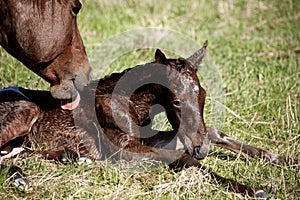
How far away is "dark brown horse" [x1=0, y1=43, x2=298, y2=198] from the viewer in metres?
5.20

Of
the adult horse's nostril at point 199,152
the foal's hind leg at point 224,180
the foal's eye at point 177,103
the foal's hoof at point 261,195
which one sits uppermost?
the foal's eye at point 177,103

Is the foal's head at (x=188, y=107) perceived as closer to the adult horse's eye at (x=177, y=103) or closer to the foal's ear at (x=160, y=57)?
the adult horse's eye at (x=177, y=103)

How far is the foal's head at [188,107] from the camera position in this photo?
5148 millimetres

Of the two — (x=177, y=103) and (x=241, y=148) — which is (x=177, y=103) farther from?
(x=241, y=148)

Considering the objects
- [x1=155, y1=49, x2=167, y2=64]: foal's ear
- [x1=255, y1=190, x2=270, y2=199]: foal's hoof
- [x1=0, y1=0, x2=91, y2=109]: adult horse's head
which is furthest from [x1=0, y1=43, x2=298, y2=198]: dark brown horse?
[x1=0, y1=0, x2=91, y2=109]: adult horse's head

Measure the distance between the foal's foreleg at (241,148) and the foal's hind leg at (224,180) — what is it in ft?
1.78

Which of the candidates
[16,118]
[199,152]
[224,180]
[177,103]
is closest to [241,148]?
[199,152]

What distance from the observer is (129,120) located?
5.55 m

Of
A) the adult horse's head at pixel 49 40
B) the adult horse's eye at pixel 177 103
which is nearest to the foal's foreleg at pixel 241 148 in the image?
the adult horse's eye at pixel 177 103

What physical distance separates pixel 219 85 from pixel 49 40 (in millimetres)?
2952

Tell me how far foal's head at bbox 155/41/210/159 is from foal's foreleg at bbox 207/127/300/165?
53cm

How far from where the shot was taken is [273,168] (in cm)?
530

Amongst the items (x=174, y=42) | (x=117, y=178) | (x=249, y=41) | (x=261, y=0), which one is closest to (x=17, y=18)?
(x=117, y=178)

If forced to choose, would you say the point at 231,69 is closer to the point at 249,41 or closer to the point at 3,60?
the point at 249,41
